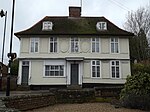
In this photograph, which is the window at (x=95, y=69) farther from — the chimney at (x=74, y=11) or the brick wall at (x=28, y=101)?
the brick wall at (x=28, y=101)

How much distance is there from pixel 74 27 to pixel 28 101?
19052 millimetres

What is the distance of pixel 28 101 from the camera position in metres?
12.3

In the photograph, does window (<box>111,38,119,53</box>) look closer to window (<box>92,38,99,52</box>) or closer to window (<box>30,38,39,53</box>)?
window (<box>92,38,99,52</box>)

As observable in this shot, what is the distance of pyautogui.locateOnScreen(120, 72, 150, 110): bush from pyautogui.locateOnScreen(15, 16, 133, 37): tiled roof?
14581 millimetres

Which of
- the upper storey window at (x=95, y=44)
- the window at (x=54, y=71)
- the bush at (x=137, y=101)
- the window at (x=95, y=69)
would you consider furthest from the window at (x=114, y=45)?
the bush at (x=137, y=101)

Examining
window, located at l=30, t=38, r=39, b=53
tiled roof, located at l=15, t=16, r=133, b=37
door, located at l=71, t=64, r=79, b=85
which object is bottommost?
door, located at l=71, t=64, r=79, b=85

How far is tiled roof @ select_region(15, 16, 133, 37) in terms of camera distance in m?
28.9

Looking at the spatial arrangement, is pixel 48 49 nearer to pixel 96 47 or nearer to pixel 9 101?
pixel 96 47

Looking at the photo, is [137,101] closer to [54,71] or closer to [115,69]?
[115,69]

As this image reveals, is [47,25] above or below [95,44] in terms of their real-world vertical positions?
above

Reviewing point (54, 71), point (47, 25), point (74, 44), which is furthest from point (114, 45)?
point (47, 25)

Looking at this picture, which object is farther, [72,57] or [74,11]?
[74,11]

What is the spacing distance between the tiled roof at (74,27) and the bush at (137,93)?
47.8 ft

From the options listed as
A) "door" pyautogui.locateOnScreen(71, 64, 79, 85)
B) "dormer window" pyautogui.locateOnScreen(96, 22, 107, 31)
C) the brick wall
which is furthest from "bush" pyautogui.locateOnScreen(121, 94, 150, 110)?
"dormer window" pyautogui.locateOnScreen(96, 22, 107, 31)
